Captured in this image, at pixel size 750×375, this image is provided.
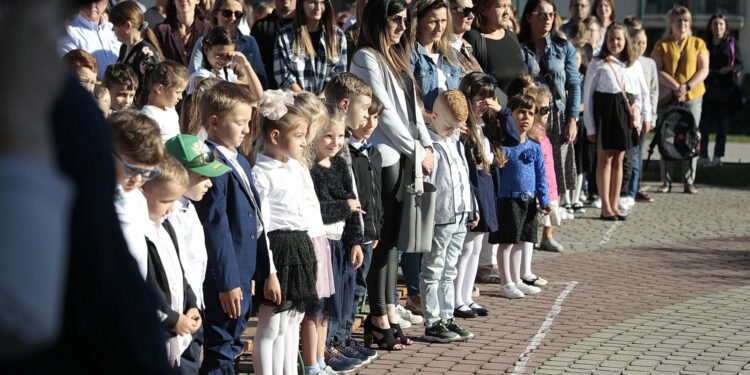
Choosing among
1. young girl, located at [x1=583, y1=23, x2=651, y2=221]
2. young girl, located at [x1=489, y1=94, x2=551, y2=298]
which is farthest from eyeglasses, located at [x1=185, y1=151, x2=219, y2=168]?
young girl, located at [x1=583, y1=23, x2=651, y2=221]

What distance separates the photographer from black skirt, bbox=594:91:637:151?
13031mm

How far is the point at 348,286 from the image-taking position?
6465 mm

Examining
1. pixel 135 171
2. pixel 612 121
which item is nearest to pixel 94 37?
pixel 135 171

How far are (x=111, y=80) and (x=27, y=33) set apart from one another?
19.9 ft

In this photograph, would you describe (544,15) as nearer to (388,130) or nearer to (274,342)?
(388,130)

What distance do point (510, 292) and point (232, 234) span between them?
3.98 metres

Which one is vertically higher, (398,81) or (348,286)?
(398,81)

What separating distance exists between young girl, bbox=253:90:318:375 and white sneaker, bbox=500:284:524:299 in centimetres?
336

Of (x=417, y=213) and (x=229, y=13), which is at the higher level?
(x=229, y=13)

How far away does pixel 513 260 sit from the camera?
356 inches

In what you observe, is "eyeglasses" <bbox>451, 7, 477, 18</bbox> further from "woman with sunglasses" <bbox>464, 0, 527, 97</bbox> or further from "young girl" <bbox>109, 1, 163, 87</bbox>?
"young girl" <bbox>109, 1, 163, 87</bbox>

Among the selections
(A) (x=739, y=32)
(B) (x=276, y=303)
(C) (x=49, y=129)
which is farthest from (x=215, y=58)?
(A) (x=739, y=32)

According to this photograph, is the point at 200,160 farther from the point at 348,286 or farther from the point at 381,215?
the point at 381,215

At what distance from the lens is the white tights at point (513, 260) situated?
29.3 ft
